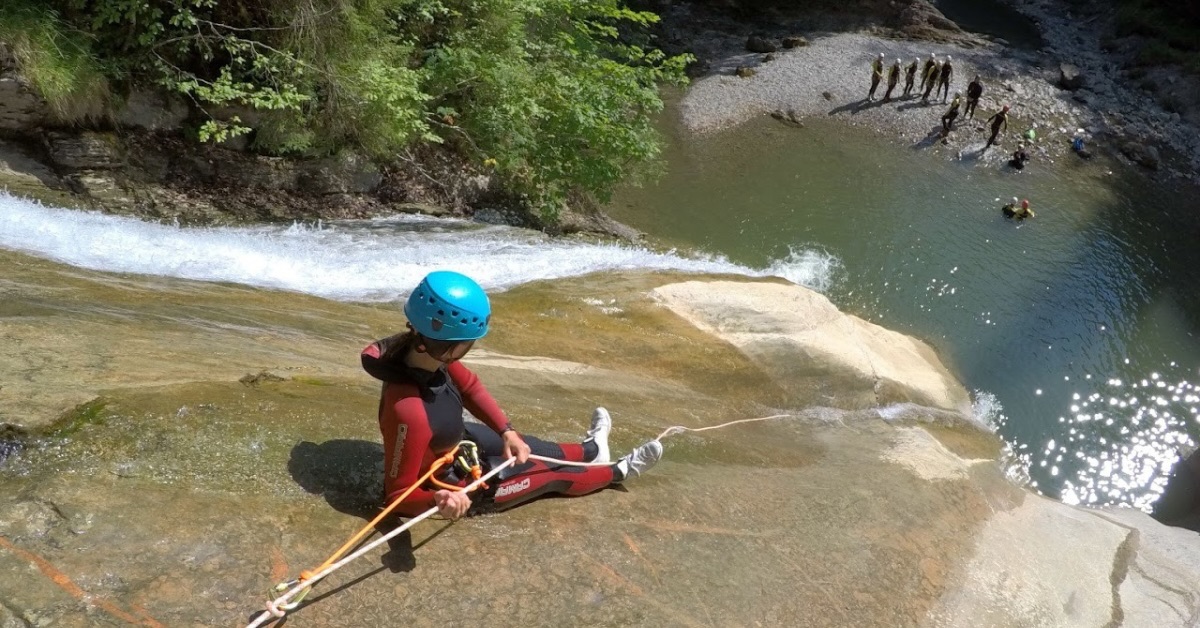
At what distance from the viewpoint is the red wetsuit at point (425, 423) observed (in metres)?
3.09

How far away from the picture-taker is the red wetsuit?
122 inches

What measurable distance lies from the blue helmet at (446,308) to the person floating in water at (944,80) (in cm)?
1987

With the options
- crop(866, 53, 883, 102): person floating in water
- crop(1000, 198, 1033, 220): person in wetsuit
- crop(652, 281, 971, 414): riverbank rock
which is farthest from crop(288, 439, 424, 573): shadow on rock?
crop(866, 53, 883, 102): person floating in water

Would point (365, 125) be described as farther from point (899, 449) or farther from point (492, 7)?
point (899, 449)

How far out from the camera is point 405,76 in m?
9.31

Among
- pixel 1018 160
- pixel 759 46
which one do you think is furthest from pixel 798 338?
pixel 759 46

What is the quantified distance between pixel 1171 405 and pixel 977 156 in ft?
29.4

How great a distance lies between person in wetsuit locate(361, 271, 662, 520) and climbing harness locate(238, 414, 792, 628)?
44 millimetres

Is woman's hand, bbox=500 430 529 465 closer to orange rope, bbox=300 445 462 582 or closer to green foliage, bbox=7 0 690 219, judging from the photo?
orange rope, bbox=300 445 462 582

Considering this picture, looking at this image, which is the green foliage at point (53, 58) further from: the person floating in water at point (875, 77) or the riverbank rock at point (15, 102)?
the person floating in water at point (875, 77)

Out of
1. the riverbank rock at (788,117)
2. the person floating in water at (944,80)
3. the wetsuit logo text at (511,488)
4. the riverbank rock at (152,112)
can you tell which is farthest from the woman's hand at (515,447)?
the person floating in water at (944,80)

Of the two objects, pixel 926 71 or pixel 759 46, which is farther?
pixel 759 46

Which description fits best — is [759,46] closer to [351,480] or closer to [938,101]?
[938,101]

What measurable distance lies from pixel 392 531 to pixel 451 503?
253 millimetres
